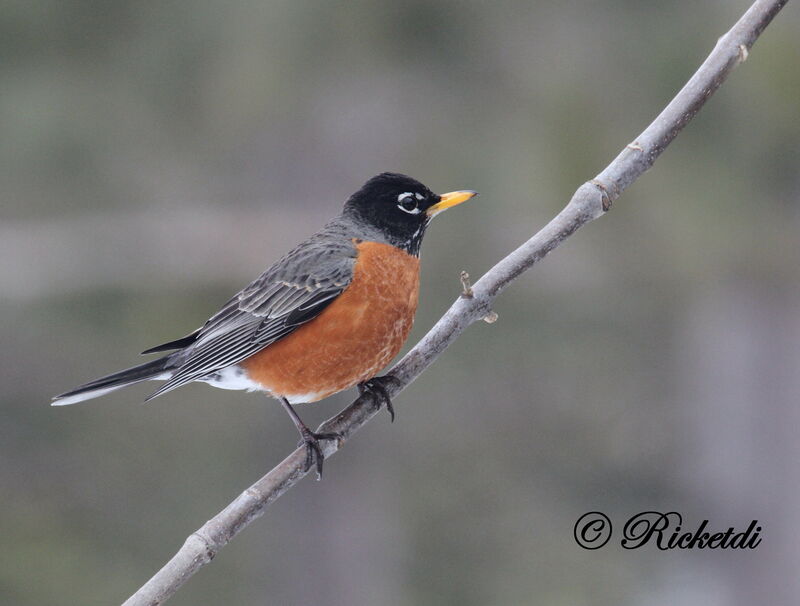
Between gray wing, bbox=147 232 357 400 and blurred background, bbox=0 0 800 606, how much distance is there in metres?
4.82

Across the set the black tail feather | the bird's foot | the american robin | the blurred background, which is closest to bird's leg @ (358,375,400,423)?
the american robin

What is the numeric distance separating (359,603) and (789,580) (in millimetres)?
4373

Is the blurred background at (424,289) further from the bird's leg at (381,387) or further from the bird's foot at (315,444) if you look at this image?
the bird's foot at (315,444)

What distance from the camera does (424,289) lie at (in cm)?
924

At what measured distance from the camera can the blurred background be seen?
8172mm

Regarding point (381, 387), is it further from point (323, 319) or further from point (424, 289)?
point (424, 289)

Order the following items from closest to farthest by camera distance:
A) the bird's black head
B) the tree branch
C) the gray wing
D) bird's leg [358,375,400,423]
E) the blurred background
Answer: the tree branch < bird's leg [358,375,400,423] < the gray wing < the bird's black head < the blurred background

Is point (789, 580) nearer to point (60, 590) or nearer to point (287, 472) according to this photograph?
point (60, 590)

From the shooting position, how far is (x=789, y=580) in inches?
368

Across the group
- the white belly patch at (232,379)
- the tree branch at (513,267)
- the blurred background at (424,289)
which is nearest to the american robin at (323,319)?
the white belly patch at (232,379)

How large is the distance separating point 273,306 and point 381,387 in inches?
19.9

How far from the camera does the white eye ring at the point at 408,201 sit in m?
3.39

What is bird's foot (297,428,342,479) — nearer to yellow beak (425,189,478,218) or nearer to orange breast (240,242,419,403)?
orange breast (240,242,419,403)

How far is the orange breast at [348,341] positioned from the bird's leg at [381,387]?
0.10 ft
